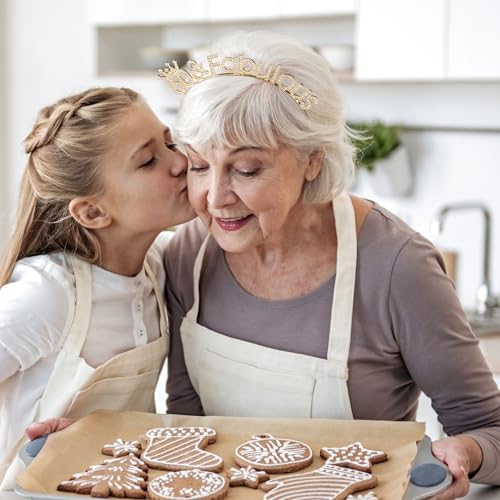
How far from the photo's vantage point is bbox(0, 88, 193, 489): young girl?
1.50 m

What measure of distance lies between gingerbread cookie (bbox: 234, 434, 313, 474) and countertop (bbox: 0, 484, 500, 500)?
0.90 feet

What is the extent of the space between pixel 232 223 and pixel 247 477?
426 mm

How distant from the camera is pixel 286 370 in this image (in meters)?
1.54

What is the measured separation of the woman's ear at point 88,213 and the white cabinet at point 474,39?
4.66 ft

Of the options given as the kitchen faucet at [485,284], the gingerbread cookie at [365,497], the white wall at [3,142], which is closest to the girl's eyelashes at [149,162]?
the gingerbread cookie at [365,497]

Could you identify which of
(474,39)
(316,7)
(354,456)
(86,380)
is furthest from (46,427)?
(316,7)

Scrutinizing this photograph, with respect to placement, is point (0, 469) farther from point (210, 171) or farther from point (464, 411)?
point (464, 411)

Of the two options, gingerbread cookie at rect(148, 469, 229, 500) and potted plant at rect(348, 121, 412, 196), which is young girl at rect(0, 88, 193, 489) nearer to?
gingerbread cookie at rect(148, 469, 229, 500)

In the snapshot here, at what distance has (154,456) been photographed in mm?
1308

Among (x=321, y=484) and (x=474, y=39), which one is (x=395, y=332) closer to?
(x=321, y=484)

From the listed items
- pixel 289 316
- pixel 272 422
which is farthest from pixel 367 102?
pixel 272 422

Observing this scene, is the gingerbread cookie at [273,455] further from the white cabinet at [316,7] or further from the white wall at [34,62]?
the white wall at [34,62]

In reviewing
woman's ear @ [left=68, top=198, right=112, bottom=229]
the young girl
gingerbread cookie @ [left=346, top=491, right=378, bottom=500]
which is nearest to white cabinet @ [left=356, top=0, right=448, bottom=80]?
the young girl

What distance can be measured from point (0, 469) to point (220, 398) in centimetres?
37
